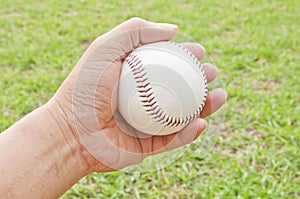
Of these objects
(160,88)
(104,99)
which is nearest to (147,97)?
(160,88)

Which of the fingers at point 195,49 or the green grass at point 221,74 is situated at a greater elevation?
the fingers at point 195,49

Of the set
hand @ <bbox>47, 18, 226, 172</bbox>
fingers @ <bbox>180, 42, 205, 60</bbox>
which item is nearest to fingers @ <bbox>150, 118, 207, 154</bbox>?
hand @ <bbox>47, 18, 226, 172</bbox>

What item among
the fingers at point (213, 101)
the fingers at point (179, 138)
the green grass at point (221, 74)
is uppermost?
the fingers at point (213, 101)

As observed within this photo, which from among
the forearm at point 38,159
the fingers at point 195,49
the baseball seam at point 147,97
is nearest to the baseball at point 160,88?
the baseball seam at point 147,97

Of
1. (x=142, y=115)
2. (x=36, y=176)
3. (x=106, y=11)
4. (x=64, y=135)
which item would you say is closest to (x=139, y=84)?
(x=142, y=115)

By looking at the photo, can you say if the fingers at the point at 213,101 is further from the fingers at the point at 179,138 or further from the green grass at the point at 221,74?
the green grass at the point at 221,74

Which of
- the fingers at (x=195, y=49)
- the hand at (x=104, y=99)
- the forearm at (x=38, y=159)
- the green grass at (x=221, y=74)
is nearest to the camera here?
the forearm at (x=38, y=159)

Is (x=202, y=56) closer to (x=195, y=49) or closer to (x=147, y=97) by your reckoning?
(x=195, y=49)
